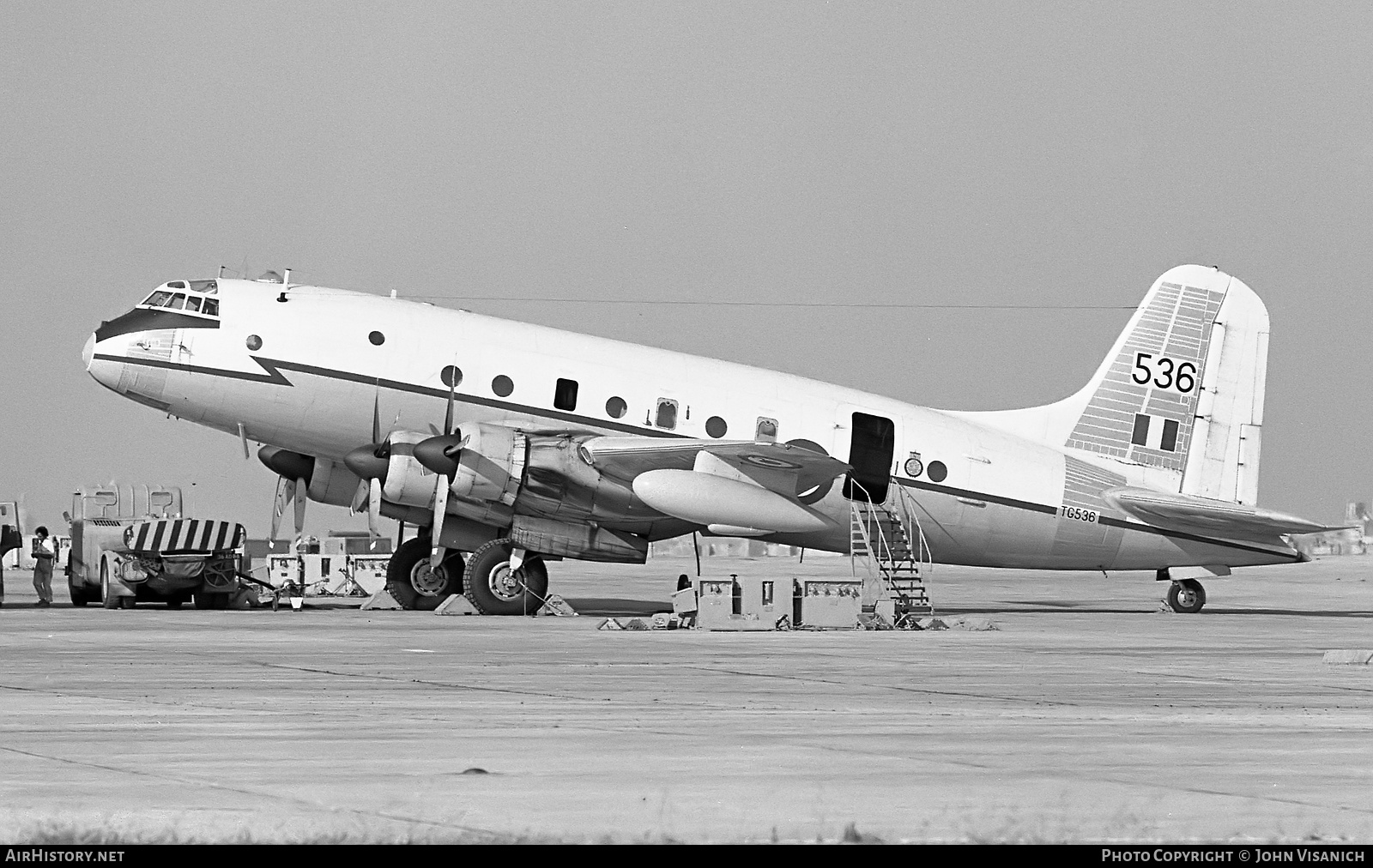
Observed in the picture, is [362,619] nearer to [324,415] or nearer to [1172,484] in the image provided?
[324,415]

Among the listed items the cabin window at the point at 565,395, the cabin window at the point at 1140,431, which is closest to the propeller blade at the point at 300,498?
the cabin window at the point at 565,395

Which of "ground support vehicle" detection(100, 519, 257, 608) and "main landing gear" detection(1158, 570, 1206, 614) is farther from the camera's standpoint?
"main landing gear" detection(1158, 570, 1206, 614)

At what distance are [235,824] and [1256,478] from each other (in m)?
33.6

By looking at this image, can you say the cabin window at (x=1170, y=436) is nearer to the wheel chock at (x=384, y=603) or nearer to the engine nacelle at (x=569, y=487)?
the engine nacelle at (x=569, y=487)

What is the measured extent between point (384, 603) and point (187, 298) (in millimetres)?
8000

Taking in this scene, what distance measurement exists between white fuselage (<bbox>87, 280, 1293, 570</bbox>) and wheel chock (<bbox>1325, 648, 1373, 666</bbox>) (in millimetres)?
14397

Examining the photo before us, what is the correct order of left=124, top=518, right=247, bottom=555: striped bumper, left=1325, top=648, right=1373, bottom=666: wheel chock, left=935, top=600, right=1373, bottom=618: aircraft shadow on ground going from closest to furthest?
1. left=1325, top=648, right=1373, bottom=666: wheel chock
2. left=124, top=518, right=247, bottom=555: striped bumper
3. left=935, top=600, right=1373, bottom=618: aircraft shadow on ground

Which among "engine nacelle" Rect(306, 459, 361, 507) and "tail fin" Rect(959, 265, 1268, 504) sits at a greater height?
"tail fin" Rect(959, 265, 1268, 504)

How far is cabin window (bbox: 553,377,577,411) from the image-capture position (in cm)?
3459

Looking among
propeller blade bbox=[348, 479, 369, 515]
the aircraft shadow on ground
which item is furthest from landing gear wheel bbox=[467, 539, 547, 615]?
the aircraft shadow on ground

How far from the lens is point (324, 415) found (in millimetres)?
33938

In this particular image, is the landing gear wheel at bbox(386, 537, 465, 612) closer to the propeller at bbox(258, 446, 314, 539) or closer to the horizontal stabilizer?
the propeller at bbox(258, 446, 314, 539)

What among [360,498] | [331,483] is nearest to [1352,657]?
[360,498]

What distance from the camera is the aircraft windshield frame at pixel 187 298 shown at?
34188mm
